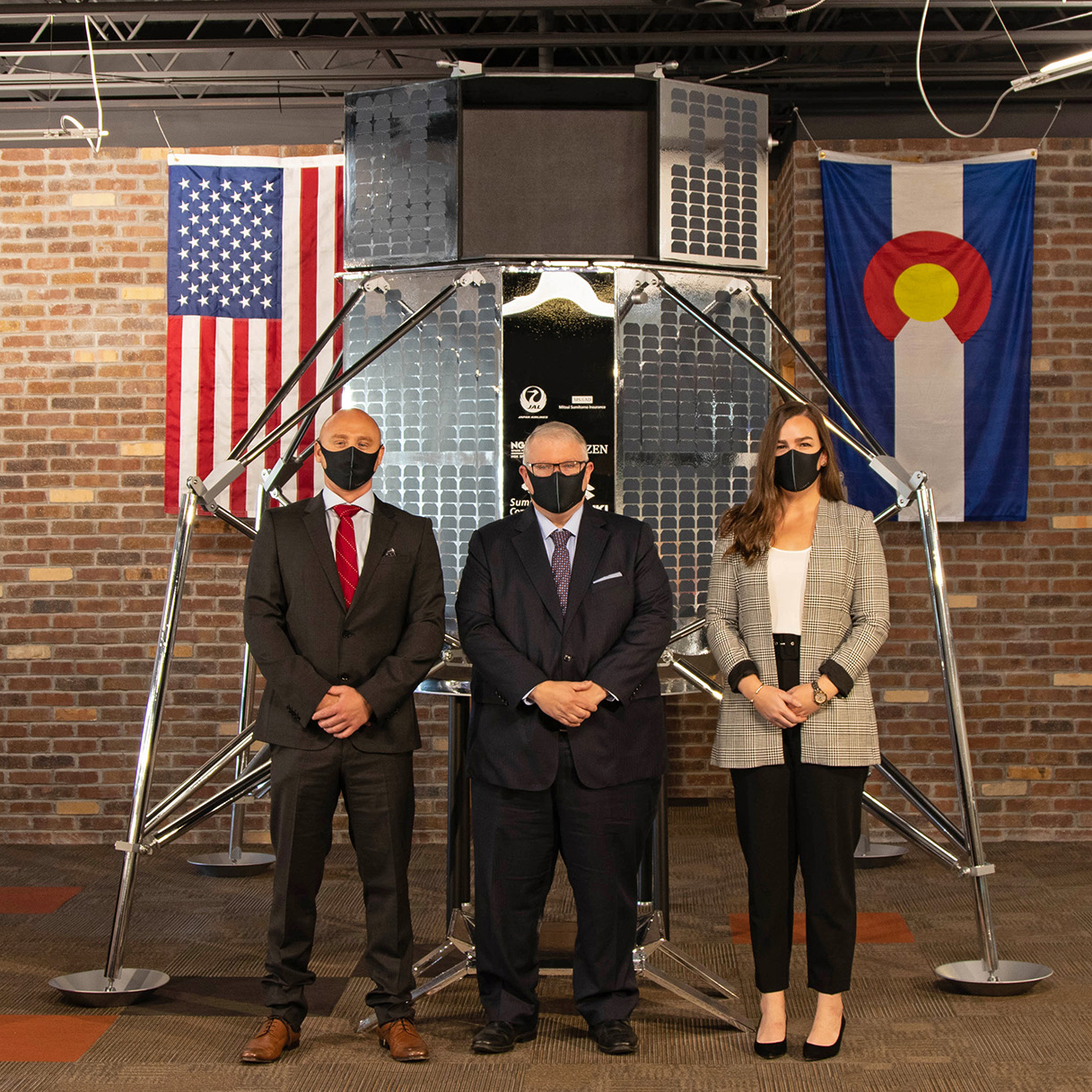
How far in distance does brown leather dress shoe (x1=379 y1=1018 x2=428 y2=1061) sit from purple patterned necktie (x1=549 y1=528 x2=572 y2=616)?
131 cm

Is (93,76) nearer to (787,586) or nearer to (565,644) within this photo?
(565,644)

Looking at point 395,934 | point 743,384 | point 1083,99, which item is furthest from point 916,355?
point 395,934

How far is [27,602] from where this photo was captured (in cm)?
669

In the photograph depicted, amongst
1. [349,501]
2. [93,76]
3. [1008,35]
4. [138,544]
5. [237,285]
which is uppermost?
[1008,35]

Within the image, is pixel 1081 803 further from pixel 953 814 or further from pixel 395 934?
pixel 395 934

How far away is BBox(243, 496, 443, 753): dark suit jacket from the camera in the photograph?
11.9 ft

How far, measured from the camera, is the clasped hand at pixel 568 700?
354cm

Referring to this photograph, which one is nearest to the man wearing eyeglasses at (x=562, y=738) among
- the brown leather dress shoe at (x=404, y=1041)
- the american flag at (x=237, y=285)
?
the brown leather dress shoe at (x=404, y=1041)

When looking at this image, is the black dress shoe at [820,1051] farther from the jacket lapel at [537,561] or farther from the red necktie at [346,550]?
the red necktie at [346,550]

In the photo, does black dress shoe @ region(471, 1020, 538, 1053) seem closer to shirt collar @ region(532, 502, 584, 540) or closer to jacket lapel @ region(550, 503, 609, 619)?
jacket lapel @ region(550, 503, 609, 619)

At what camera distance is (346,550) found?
378cm

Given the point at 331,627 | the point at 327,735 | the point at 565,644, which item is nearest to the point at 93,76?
the point at 331,627

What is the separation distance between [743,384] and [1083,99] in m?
3.55

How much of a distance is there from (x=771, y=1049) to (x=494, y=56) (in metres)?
5.19
